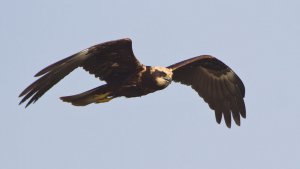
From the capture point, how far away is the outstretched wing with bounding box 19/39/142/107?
1192 cm

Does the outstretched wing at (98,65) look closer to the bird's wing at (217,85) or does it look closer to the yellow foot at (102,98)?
the yellow foot at (102,98)

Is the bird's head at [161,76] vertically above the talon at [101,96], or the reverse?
the bird's head at [161,76]

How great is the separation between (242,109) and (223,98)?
0.47 m

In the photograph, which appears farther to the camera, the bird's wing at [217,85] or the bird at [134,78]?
the bird's wing at [217,85]

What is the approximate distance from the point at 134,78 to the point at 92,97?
0.83 metres

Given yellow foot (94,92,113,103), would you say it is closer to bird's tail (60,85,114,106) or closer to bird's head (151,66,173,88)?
bird's tail (60,85,114,106)

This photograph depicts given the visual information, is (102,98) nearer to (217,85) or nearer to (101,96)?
(101,96)

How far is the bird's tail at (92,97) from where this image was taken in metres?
13.2

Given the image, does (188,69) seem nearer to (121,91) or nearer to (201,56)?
(201,56)

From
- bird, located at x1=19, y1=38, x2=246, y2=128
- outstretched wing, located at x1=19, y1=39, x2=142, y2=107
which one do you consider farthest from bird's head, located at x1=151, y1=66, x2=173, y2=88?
outstretched wing, located at x1=19, y1=39, x2=142, y2=107

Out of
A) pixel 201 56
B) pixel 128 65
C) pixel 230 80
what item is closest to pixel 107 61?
pixel 128 65

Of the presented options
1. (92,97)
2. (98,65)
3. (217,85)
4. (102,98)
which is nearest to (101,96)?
(102,98)

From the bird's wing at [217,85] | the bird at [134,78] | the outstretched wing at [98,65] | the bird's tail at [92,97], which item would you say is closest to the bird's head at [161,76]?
the bird at [134,78]

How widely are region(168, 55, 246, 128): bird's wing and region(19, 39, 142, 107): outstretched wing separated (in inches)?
87.3
